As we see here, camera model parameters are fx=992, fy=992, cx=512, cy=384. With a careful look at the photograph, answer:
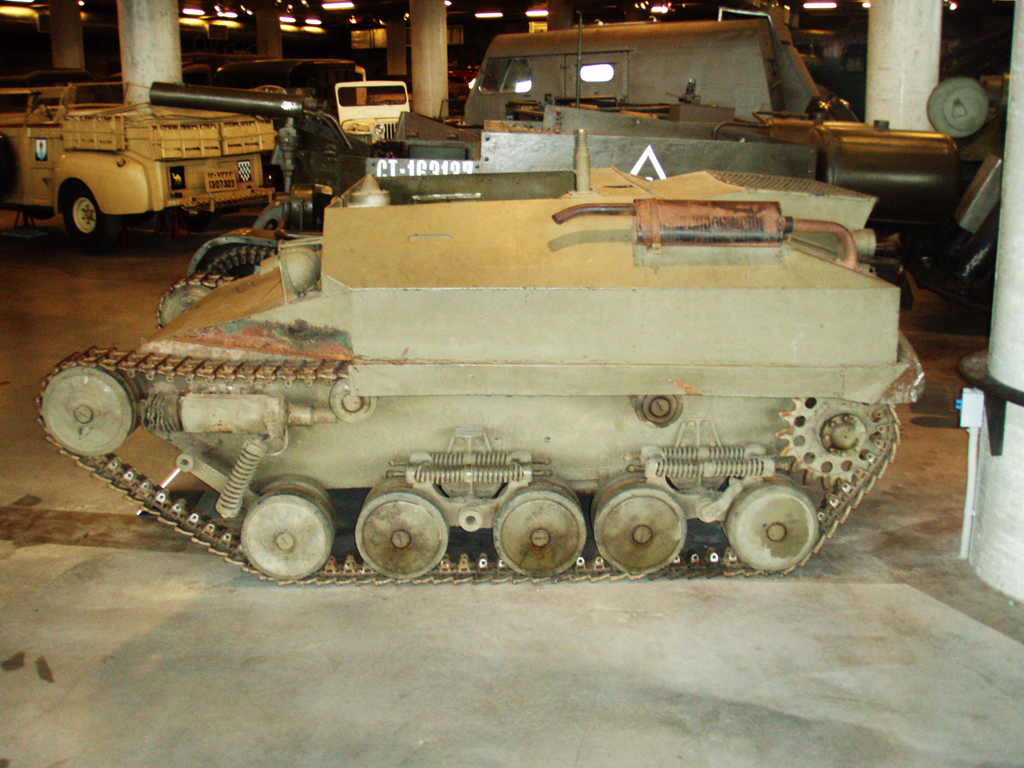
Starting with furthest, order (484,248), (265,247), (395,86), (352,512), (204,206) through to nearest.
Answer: (395,86), (204,206), (265,247), (352,512), (484,248)

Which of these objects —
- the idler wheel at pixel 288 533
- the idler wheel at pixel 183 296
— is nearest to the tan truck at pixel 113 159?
the idler wheel at pixel 183 296

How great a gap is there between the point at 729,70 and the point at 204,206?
756cm

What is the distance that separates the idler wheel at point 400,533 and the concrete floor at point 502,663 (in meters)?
0.15

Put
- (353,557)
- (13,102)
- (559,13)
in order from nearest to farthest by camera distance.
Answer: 1. (353,557)
2. (13,102)
3. (559,13)

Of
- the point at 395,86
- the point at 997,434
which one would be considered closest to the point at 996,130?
the point at 997,434

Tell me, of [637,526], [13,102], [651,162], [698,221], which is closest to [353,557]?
[637,526]

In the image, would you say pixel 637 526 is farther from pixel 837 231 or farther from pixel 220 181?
pixel 220 181

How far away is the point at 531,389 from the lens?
4.30 meters

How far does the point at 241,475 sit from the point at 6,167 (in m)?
12.6

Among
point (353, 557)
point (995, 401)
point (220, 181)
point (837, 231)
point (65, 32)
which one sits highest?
point (65, 32)

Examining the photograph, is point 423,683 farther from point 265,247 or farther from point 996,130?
point 996,130

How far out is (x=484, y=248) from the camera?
4.45m

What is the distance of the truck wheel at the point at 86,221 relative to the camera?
1408 centimetres

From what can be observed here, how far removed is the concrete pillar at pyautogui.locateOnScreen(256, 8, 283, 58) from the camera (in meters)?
30.6
